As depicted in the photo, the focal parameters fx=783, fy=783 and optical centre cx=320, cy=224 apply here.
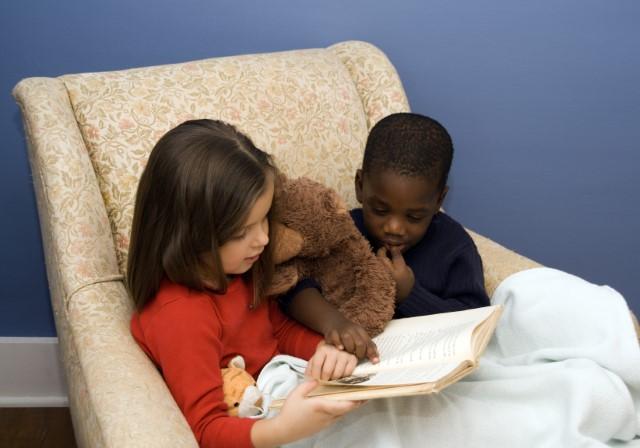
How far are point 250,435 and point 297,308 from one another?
13.3 inches

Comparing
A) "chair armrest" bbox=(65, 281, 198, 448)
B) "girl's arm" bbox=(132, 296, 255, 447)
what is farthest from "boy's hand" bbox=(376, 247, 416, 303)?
"chair armrest" bbox=(65, 281, 198, 448)

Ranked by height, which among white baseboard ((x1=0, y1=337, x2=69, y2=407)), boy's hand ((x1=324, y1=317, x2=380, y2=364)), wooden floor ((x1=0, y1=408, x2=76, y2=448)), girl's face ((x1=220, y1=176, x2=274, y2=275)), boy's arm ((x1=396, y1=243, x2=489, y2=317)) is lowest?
wooden floor ((x1=0, y1=408, x2=76, y2=448))

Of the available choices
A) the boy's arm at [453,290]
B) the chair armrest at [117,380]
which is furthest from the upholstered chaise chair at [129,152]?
the boy's arm at [453,290]

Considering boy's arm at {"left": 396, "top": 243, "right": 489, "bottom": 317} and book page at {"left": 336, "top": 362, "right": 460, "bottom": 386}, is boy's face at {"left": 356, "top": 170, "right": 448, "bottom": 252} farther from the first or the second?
book page at {"left": 336, "top": 362, "right": 460, "bottom": 386}

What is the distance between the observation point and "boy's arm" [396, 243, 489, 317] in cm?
150

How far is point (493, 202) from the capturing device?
7.12 ft

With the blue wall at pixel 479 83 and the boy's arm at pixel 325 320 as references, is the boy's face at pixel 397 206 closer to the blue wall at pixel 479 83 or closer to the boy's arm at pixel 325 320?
the boy's arm at pixel 325 320

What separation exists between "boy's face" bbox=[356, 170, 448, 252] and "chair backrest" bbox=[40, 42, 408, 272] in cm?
19

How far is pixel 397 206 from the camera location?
58.7 inches

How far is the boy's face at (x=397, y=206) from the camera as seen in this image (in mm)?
1479

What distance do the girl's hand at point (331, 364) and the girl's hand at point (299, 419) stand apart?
7cm

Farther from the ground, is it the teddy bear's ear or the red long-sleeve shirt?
the teddy bear's ear

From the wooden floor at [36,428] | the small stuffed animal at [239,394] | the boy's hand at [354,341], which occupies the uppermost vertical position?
the boy's hand at [354,341]

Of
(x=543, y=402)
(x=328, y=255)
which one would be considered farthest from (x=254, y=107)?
(x=543, y=402)
